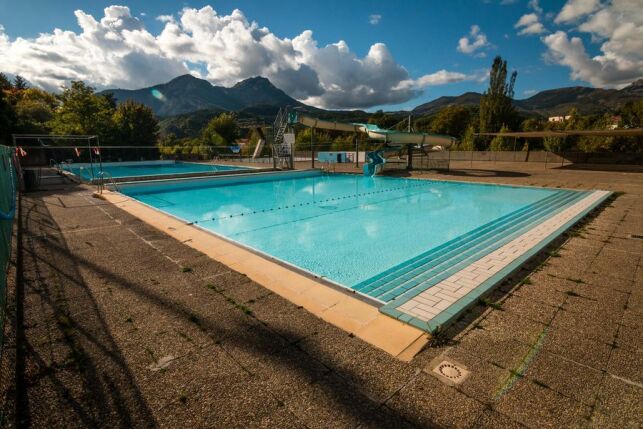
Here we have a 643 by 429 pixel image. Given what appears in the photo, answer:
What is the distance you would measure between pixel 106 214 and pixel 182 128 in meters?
109

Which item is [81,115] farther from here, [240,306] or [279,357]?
[279,357]

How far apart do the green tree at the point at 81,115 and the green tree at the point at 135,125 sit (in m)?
1.33

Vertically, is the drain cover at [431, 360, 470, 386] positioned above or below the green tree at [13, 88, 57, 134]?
below

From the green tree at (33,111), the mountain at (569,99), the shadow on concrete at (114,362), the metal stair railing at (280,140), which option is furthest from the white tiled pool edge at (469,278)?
the mountain at (569,99)

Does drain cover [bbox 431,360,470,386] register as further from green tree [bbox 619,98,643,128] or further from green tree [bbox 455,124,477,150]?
green tree [bbox 619,98,643,128]

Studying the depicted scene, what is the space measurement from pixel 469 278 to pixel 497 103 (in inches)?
1769

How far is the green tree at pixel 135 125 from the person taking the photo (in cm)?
3422

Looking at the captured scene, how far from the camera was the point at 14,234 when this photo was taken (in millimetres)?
6164

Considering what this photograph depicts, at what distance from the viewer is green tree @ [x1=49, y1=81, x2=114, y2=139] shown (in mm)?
31750

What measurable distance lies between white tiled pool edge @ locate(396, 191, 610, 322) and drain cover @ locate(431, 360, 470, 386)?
2.18 feet

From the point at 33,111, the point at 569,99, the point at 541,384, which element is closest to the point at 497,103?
the point at 541,384

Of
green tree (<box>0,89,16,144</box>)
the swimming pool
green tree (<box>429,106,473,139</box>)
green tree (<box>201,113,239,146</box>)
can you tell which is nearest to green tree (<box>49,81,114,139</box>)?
green tree (<box>0,89,16,144</box>)

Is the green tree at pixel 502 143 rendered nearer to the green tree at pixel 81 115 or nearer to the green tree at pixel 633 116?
the green tree at pixel 633 116

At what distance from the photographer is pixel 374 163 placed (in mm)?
20297
